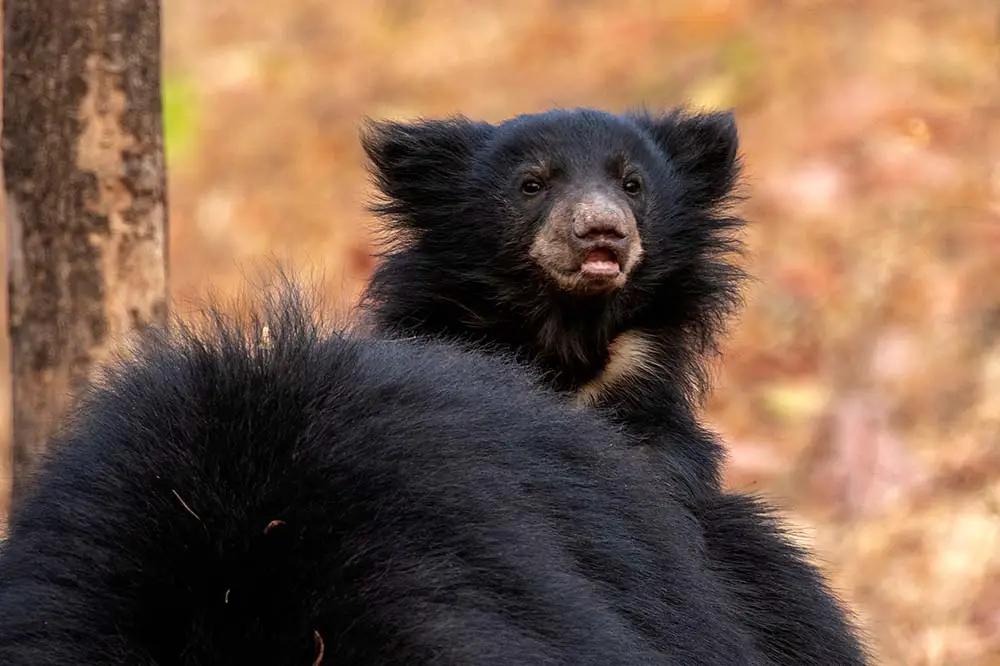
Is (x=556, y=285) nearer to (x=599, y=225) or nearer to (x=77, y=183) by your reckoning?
(x=599, y=225)

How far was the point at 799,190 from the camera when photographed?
464 inches

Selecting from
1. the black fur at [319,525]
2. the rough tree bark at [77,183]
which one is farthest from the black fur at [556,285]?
the black fur at [319,525]

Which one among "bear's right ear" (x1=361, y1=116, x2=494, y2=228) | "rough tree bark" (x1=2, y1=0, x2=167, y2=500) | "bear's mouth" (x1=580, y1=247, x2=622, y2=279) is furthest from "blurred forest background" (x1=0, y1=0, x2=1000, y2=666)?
"bear's mouth" (x1=580, y1=247, x2=622, y2=279)

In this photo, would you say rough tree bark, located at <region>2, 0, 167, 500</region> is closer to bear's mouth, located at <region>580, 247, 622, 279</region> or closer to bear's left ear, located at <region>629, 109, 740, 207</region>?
bear's mouth, located at <region>580, 247, 622, 279</region>

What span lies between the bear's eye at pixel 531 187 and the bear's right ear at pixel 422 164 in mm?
216

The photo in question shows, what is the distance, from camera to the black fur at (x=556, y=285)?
15.5 ft

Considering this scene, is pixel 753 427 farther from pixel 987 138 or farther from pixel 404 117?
pixel 404 117

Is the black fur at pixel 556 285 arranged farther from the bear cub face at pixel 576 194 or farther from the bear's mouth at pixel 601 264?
the bear's mouth at pixel 601 264

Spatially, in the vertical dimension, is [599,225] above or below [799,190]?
below

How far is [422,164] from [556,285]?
79 centimetres

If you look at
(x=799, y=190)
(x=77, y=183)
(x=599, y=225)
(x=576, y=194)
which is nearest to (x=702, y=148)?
(x=576, y=194)

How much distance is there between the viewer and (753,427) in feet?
33.3

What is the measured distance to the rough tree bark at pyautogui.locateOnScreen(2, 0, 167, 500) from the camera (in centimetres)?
442

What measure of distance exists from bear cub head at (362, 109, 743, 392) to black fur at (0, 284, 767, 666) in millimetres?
1491
